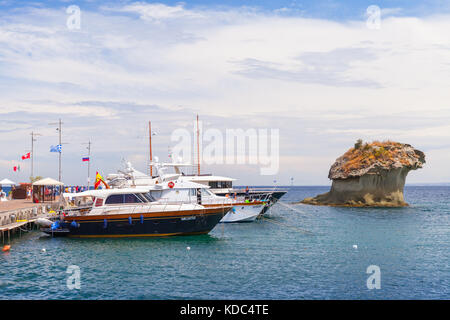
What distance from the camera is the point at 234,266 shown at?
21516 millimetres

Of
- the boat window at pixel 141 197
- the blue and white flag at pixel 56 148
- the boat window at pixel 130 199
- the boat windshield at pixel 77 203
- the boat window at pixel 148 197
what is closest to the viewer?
the boat window at pixel 130 199

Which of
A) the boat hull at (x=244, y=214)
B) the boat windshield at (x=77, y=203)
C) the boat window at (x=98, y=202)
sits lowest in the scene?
the boat hull at (x=244, y=214)

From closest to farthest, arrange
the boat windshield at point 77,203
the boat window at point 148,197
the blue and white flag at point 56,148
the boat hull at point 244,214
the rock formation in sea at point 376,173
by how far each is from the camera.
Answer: the boat window at point 148,197
the boat windshield at point 77,203
the boat hull at point 244,214
the blue and white flag at point 56,148
the rock formation in sea at point 376,173

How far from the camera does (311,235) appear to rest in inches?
1304

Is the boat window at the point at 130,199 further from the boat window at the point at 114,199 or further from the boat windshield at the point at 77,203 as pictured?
the boat windshield at the point at 77,203

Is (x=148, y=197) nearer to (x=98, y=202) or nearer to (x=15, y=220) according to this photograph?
(x=98, y=202)

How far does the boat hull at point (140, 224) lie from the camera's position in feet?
95.0

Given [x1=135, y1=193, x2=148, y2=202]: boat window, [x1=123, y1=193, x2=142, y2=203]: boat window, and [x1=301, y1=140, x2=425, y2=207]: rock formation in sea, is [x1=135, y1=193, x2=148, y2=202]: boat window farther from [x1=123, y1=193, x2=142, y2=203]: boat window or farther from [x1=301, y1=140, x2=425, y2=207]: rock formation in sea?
[x1=301, y1=140, x2=425, y2=207]: rock formation in sea

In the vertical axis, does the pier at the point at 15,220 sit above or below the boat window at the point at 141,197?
below

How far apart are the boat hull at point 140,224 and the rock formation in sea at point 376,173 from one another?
41.7m

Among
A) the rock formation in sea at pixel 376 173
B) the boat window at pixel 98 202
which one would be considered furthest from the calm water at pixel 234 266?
the rock formation in sea at pixel 376 173

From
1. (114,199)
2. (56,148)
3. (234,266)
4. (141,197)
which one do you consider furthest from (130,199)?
(56,148)
